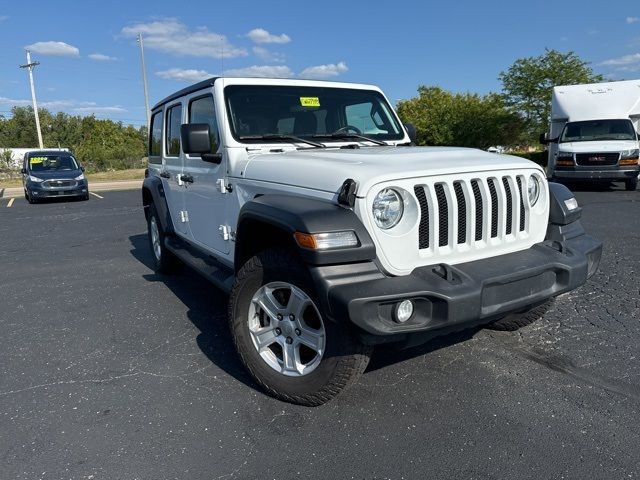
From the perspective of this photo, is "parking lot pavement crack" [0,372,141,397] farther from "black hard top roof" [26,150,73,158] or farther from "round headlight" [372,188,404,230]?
"black hard top roof" [26,150,73,158]

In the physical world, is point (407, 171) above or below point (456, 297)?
above

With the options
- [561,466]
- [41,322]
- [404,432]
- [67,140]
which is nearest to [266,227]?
[404,432]

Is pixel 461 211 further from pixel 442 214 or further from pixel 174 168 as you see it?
pixel 174 168

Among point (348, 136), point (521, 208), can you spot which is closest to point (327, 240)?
point (521, 208)

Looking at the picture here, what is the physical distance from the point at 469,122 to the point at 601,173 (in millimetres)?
20834

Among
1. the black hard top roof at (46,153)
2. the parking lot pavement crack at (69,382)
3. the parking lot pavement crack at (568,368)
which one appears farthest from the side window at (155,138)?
the black hard top roof at (46,153)

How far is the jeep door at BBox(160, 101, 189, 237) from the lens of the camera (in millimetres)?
4719

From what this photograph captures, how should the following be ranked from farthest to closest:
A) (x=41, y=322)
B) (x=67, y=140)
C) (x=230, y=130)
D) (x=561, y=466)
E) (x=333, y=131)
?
(x=67, y=140) → (x=41, y=322) → (x=333, y=131) → (x=230, y=130) → (x=561, y=466)

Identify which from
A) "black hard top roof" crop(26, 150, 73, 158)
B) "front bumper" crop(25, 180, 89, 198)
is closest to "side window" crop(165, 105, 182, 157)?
"front bumper" crop(25, 180, 89, 198)

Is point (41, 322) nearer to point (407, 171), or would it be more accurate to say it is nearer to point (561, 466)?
point (407, 171)

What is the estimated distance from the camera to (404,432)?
2602 mm

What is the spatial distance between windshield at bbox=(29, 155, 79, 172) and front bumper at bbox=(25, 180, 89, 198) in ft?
2.59

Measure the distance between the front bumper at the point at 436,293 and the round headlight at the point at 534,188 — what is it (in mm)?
540

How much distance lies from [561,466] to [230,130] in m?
2.90
